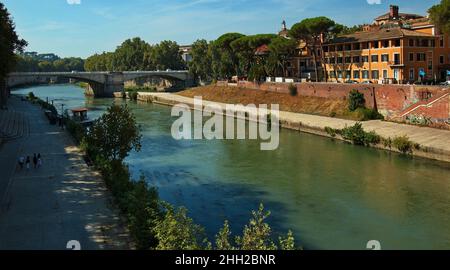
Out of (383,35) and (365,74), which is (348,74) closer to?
(365,74)

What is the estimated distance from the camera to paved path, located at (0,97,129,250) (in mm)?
13570

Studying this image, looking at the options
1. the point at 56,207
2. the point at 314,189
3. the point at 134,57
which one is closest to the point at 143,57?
the point at 134,57

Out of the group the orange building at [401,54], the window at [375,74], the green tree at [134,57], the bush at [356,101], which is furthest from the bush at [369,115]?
the green tree at [134,57]

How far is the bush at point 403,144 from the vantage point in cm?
2816

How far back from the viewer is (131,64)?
107625 mm

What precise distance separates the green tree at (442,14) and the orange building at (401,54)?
7.81 m

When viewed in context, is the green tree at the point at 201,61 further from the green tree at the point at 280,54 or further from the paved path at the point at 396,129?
the paved path at the point at 396,129

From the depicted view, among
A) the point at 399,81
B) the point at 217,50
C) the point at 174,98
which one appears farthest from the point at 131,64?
the point at 399,81

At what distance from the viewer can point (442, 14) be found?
3197cm

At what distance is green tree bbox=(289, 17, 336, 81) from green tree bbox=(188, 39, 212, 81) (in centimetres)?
3127

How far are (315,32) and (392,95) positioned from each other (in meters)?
14.7

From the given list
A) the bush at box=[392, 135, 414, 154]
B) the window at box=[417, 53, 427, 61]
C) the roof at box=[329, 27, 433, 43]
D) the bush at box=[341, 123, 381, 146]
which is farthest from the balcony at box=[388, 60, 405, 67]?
the bush at box=[392, 135, 414, 154]

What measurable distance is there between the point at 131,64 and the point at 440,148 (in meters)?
88.6
